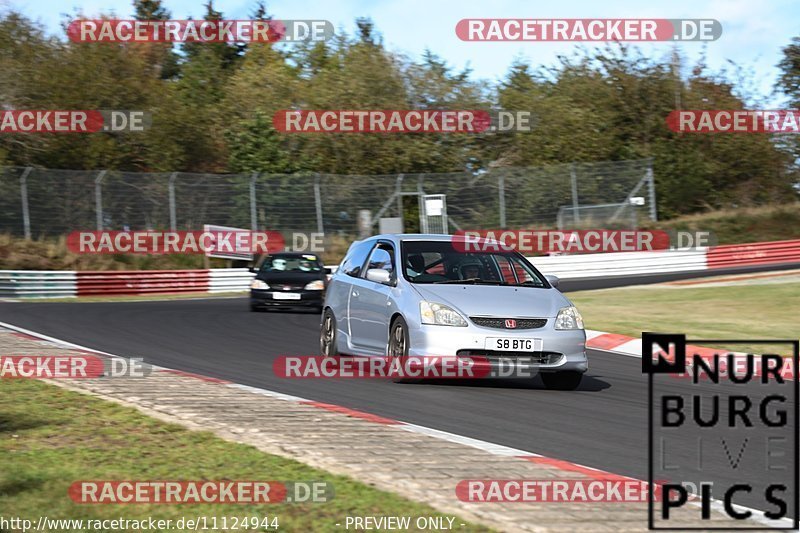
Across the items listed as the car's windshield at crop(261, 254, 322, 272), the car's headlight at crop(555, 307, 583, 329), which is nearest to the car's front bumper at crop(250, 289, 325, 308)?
the car's windshield at crop(261, 254, 322, 272)

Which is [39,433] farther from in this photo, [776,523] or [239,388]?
[776,523]

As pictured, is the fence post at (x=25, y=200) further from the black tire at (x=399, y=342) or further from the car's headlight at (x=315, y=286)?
the black tire at (x=399, y=342)

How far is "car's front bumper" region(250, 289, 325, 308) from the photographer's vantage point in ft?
74.5

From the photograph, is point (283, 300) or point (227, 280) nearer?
point (283, 300)

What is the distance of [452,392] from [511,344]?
28.9 inches

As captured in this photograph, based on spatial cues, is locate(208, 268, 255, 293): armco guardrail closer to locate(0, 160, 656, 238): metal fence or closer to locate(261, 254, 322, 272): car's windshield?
locate(0, 160, 656, 238): metal fence

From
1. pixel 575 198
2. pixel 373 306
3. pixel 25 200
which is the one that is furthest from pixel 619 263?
pixel 373 306

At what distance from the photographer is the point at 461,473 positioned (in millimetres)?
6430

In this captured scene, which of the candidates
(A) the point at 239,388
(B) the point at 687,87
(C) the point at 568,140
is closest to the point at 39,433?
(A) the point at 239,388

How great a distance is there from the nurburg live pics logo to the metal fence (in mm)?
24401

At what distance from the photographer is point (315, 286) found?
23000 mm

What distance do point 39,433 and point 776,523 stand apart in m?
Answer: 4.77

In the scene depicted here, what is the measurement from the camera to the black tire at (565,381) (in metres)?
11.2

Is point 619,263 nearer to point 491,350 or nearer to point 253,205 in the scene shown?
point 253,205
